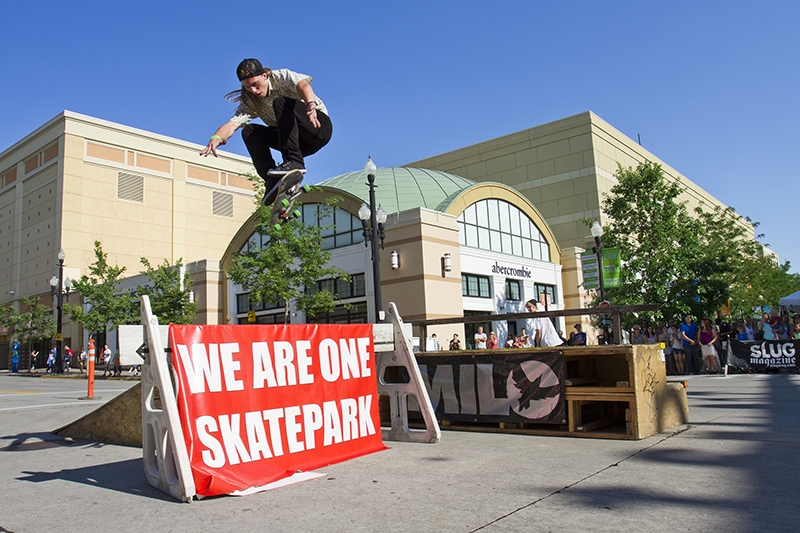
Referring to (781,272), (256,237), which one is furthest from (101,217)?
(781,272)

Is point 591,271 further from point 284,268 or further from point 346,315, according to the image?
point 284,268

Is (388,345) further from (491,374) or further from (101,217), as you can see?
(101,217)

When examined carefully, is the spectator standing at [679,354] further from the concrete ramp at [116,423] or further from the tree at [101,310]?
the tree at [101,310]

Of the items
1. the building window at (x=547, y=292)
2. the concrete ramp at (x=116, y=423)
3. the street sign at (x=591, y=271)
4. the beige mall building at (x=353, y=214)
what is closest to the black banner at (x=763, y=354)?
the street sign at (x=591, y=271)

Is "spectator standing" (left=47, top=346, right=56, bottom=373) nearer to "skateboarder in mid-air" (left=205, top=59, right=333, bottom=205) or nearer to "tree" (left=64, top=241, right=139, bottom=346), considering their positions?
"tree" (left=64, top=241, right=139, bottom=346)

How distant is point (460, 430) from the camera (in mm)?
8234

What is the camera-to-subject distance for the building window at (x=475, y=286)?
103ft

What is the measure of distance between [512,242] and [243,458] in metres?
31.4

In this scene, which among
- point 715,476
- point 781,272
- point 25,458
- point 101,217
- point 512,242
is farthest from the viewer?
point 781,272

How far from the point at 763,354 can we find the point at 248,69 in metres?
18.9

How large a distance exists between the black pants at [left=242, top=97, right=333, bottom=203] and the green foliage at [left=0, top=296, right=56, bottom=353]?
2015 inches

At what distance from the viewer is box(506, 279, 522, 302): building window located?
111 ft

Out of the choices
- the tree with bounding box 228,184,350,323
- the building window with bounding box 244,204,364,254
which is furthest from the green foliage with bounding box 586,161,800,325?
the tree with bounding box 228,184,350,323

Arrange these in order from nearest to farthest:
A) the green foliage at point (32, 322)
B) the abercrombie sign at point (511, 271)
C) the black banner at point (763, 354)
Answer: the black banner at point (763, 354)
the abercrombie sign at point (511, 271)
the green foliage at point (32, 322)
